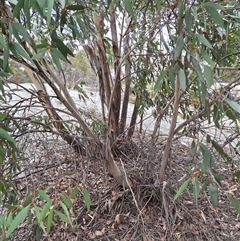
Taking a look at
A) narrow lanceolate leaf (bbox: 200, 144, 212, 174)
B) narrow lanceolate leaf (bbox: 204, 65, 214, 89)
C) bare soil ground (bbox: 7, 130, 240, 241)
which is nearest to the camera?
narrow lanceolate leaf (bbox: 204, 65, 214, 89)

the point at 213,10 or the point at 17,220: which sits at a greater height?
the point at 213,10

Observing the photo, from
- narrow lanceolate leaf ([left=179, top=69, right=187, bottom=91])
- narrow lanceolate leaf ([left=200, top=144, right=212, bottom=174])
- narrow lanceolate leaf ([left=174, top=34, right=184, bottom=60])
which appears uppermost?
narrow lanceolate leaf ([left=174, top=34, right=184, bottom=60])

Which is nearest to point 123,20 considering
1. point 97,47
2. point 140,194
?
point 97,47

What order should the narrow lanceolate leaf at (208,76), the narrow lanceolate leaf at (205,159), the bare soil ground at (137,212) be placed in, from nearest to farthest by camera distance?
1. the narrow lanceolate leaf at (208,76)
2. the narrow lanceolate leaf at (205,159)
3. the bare soil ground at (137,212)

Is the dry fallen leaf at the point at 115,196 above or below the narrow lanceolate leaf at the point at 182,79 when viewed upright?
below

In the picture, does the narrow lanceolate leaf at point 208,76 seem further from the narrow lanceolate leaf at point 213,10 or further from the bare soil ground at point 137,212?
the bare soil ground at point 137,212

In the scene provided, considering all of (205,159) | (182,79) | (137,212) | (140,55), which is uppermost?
(140,55)

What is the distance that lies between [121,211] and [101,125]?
15.0 inches

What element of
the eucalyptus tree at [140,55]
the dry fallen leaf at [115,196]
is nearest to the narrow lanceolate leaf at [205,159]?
the eucalyptus tree at [140,55]

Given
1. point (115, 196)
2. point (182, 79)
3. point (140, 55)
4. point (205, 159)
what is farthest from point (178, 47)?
point (115, 196)

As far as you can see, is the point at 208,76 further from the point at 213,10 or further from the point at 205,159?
the point at 205,159

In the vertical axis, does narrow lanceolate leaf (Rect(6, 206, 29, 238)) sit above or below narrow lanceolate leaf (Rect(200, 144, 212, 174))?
below

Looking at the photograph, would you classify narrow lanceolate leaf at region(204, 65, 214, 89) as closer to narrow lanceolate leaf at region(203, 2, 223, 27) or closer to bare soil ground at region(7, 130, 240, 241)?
narrow lanceolate leaf at region(203, 2, 223, 27)

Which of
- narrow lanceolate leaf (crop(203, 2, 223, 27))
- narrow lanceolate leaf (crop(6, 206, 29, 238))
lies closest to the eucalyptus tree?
narrow lanceolate leaf (crop(203, 2, 223, 27))
